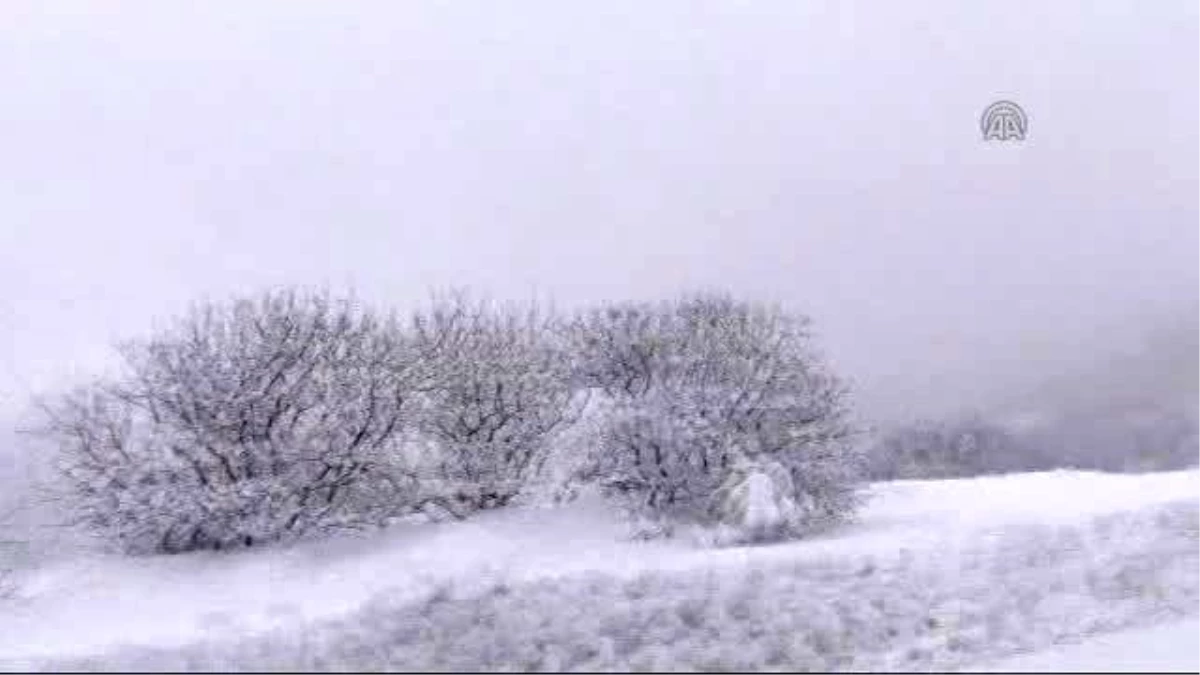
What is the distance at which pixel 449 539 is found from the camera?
60.0ft

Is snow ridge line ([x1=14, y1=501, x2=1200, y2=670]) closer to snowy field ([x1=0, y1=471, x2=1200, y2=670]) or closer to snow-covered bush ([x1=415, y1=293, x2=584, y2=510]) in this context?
snowy field ([x1=0, y1=471, x2=1200, y2=670])

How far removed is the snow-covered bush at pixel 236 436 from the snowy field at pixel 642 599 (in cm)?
69

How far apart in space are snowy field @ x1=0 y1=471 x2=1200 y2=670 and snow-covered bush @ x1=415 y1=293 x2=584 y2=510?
9.06ft

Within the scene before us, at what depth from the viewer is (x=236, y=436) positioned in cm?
1894

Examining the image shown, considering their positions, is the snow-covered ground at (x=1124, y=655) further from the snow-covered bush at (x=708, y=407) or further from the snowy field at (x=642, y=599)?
the snow-covered bush at (x=708, y=407)

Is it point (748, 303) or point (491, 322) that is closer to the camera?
point (491, 322)

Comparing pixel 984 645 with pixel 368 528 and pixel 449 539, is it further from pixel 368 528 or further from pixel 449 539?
pixel 368 528

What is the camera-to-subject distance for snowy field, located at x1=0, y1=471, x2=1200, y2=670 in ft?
35.9

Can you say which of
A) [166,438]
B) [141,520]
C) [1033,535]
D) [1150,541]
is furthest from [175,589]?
[1150,541]

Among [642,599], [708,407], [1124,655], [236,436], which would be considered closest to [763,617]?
[642,599]

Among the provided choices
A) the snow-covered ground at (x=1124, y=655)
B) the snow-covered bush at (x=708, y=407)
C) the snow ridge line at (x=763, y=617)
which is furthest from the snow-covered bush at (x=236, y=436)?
the snow-covered ground at (x=1124, y=655)

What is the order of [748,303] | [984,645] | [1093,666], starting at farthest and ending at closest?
[748,303] → [984,645] → [1093,666]

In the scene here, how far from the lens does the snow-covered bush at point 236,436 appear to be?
1803cm

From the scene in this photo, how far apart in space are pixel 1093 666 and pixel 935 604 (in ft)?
6.49
